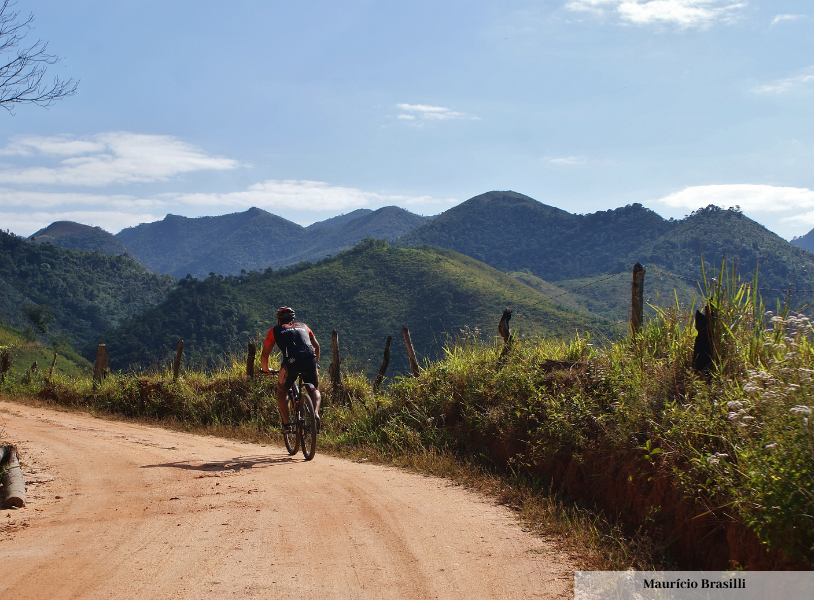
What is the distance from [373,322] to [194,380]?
58.6m

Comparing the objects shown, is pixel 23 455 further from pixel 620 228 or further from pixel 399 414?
pixel 620 228

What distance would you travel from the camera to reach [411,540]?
4277 mm

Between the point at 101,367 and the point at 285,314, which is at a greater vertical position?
the point at 285,314

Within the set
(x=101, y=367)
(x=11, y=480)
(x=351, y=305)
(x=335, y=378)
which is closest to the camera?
(x=11, y=480)

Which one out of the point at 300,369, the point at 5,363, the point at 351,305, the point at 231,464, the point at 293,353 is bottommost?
the point at 5,363

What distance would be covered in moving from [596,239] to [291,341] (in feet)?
417

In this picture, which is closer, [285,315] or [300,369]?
[300,369]

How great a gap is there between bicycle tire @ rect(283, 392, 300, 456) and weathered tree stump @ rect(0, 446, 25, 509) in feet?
9.57

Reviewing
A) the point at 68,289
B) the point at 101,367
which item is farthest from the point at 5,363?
the point at 68,289

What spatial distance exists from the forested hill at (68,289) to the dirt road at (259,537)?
2848 inches

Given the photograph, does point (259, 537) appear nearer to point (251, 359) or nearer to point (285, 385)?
point (285, 385)

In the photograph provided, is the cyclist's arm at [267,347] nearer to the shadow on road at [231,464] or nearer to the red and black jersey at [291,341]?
the red and black jersey at [291,341]

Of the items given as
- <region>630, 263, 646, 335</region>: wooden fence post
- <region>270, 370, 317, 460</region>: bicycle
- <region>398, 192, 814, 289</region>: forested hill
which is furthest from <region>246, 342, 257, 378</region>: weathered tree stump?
<region>398, 192, 814, 289</region>: forested hill

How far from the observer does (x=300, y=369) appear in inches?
290
